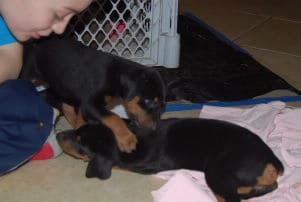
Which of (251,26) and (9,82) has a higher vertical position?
(9,82)

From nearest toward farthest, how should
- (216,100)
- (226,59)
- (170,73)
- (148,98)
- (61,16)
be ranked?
(61,16) < (148,98) < (216,100) < (170,73) < (226,59)

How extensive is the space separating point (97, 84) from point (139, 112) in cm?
14

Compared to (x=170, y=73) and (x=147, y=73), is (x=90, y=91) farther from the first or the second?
(x=170, y=73)

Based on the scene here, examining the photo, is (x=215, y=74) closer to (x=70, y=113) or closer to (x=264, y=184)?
(x=70, y=113)

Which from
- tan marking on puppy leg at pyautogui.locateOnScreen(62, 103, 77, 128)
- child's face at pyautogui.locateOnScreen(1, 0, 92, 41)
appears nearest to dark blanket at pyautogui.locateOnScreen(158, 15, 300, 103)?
tan marking on puppy leg at pyautogui.locateOnScreen(62, 103, 77, 128)

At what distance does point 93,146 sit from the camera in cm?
124

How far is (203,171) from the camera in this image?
4.06 ft

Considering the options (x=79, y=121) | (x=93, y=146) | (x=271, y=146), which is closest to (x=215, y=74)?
(x=271, y=146)

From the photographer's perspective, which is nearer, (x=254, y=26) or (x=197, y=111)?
(x=197, y=111)

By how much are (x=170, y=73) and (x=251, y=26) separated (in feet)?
2.78

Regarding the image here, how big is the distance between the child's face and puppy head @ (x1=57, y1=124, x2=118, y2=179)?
249mm

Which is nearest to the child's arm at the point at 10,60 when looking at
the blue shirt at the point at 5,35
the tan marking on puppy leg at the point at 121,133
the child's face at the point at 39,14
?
the blue shirt at the point at 5,35

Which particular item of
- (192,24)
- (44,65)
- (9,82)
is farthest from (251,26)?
(9,82)

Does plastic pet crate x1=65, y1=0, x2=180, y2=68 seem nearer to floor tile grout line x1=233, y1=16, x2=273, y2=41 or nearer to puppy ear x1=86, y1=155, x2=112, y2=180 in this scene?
floor tile grout line x1=233, y1=16, x2=273, y2=41
